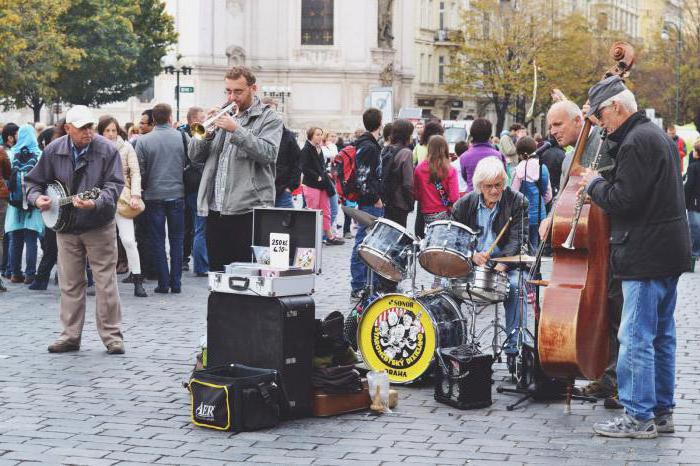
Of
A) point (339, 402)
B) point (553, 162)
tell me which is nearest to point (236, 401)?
point (339, 402)

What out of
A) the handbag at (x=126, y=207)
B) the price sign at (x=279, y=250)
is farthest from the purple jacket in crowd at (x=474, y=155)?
the price sign at (x=279, y=250)

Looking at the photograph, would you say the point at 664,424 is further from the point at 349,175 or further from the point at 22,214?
the point at 22,214

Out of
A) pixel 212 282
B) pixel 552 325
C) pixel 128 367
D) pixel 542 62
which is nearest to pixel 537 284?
pixel 552 325

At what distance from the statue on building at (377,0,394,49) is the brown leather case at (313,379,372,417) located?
6010 cm

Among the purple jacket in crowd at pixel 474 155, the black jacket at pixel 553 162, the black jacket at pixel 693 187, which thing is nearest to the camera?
the purple jacket in crowd at pixel 474 155

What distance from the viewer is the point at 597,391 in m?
9.23

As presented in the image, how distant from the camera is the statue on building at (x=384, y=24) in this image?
68.1 metres

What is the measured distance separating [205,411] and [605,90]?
3.15 meters

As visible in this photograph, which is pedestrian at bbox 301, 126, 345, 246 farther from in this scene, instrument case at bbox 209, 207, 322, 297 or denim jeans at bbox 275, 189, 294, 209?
instrument case at bbox 209, 207, 322, 297

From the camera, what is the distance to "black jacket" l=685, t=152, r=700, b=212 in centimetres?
1986

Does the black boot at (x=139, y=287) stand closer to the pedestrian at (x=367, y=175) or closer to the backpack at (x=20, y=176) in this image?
the backpack at (x=20, y=176)

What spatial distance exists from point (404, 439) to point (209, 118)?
9.05ft

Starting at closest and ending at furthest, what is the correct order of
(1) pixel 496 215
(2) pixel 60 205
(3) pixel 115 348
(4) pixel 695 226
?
(1) pixel 496 215, (2) pixel 60 205, (3) pixel 115 348, (4) pixel 695 226

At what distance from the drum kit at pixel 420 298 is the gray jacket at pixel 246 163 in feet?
2.95
